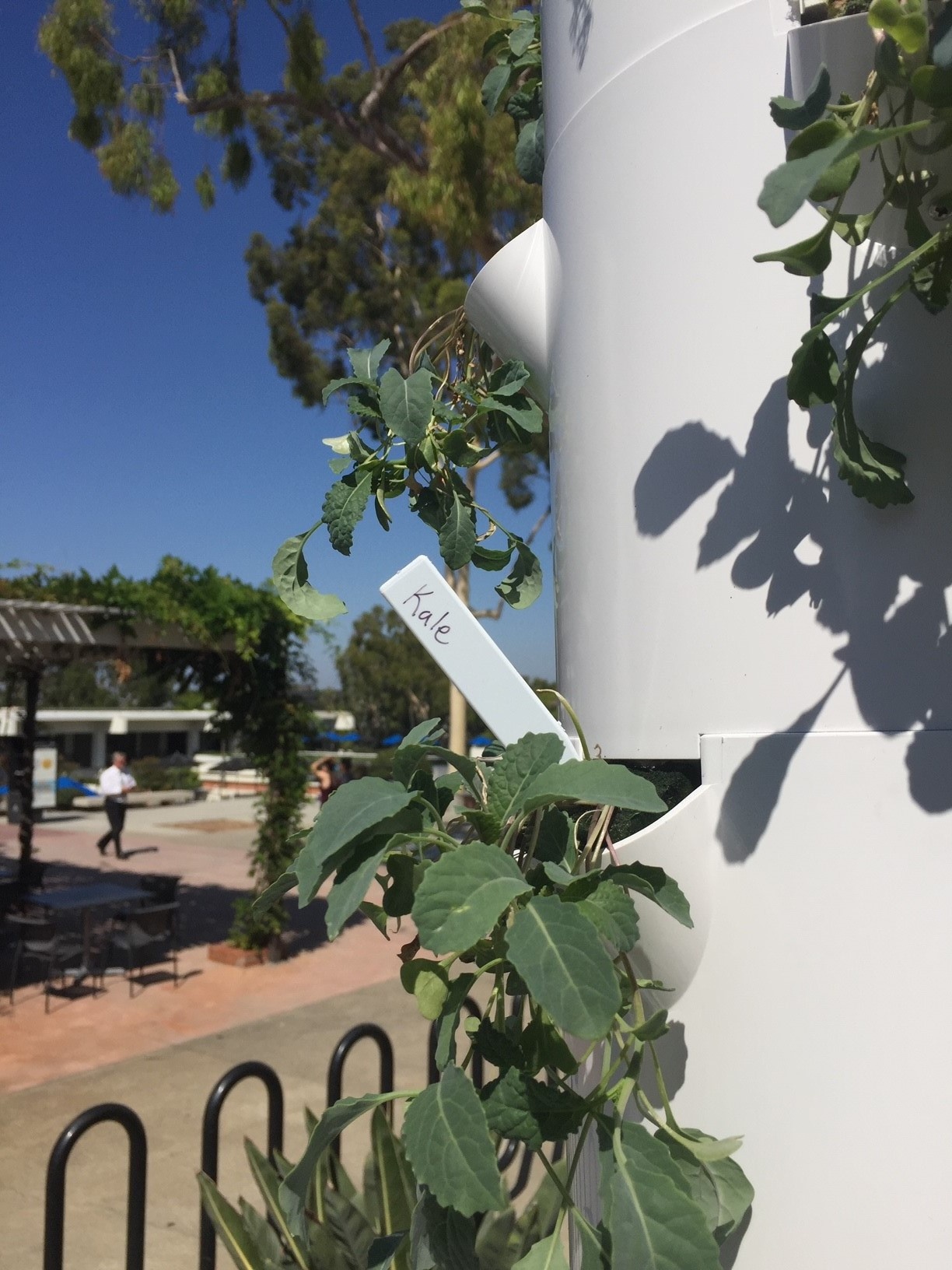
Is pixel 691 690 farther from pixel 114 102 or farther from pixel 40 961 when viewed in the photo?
pixel 114 102

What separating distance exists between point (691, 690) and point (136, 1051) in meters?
6.51

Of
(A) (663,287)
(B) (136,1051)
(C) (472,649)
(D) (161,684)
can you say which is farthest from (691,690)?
(D) (161,684)

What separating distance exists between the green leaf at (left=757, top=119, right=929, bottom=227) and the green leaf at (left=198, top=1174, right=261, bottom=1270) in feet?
8.09

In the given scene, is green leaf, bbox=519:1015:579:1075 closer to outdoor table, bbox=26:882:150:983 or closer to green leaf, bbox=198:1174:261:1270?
green leaf, bbox=198:1174:261:1270

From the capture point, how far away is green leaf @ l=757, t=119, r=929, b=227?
0.63 m

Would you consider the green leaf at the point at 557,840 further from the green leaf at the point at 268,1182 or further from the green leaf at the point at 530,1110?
the green leaf at the point at 268,1182

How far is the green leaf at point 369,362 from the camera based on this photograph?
3.79 ft

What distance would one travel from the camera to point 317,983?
8.12m

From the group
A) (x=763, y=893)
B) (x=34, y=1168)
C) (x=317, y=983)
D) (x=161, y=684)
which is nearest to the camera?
(x=763, y=893)

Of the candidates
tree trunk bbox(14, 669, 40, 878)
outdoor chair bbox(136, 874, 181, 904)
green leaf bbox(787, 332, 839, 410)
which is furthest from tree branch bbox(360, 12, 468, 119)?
green leaf bbox(787, 332, 839, 410)

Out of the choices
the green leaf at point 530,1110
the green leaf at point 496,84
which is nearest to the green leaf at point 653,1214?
the green leaf at point 530,1110

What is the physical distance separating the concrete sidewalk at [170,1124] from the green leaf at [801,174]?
4361mm

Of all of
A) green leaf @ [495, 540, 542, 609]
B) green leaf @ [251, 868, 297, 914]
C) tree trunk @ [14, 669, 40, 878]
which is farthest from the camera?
tree trunk @ [14, 669, 40, 878]

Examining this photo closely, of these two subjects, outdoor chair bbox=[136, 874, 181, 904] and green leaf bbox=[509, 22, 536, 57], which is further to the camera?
outdoor chair bbox=[136, 874, 181, 904]
